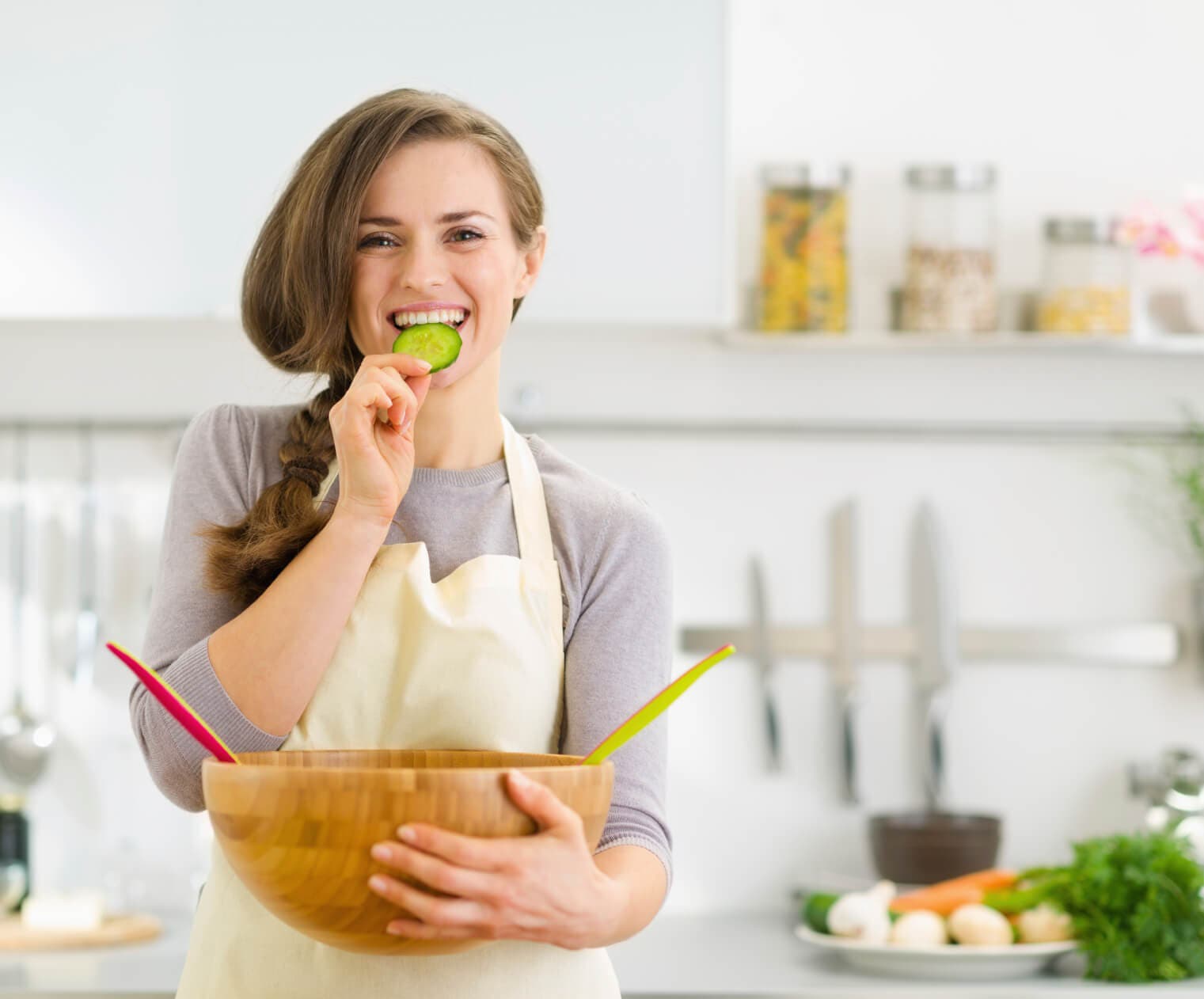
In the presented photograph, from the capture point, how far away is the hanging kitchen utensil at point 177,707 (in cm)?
77

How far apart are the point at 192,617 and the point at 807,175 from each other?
1336mm

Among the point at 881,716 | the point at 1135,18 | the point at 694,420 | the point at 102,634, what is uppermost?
the point at 1135,18

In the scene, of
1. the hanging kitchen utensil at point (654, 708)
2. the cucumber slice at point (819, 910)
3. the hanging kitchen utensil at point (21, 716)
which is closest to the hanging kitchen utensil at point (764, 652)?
the cucumber slice at point (819, 910)

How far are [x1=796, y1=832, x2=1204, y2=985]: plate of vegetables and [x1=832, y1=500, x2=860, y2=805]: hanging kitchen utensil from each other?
0.41 meters

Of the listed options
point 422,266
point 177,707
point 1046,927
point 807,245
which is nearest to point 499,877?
point 177,707

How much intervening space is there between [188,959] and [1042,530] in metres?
1.55

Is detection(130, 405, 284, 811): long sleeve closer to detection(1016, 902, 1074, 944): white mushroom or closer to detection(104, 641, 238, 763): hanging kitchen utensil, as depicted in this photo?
detection(104, 641, 238, 763): hanging kitchen utensil

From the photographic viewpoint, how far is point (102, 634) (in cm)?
219

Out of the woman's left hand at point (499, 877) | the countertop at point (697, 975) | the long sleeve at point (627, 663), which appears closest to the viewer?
the woman's left hand at point (499, 877)

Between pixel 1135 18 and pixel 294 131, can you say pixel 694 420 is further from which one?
pixel 1135 18

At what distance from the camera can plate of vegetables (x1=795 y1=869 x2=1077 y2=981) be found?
1.73 meters

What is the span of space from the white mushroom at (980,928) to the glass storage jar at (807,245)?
2.55 feet

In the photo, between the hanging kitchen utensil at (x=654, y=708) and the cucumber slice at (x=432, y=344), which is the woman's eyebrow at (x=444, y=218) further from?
the hanging kitchen utensil at (x=654, y=708)

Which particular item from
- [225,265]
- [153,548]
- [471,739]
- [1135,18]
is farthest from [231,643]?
[1135,18]
